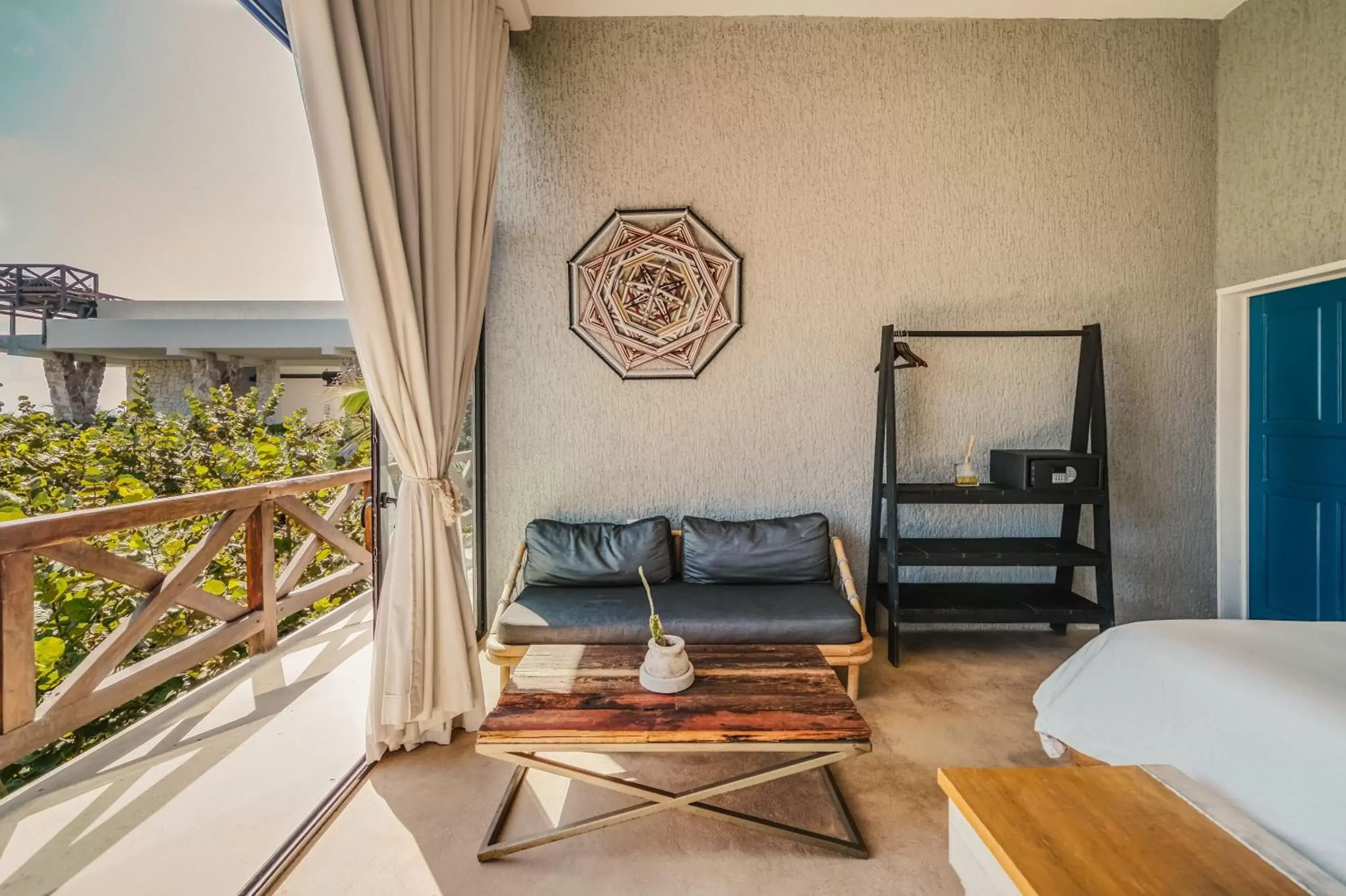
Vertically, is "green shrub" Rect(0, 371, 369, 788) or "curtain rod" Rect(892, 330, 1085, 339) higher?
"curtain rod" Rect(892, 330, 1085, 339)

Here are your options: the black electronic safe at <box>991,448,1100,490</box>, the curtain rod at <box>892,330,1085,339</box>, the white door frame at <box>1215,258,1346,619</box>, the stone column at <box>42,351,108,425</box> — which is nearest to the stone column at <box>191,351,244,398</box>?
the stone column at <box>42,351,108,425</box>

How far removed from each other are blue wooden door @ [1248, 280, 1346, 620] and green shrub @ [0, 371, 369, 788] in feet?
17.7

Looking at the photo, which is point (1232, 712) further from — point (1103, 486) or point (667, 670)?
point (1103, 486)

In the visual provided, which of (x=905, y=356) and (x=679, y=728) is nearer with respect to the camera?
(x=679, y=728)

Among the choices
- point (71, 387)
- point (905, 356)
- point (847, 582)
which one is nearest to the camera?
point (847, 582)

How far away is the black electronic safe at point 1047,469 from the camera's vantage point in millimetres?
2621

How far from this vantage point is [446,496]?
204 centimetres

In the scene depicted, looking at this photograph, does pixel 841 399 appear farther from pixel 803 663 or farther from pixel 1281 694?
pixel 1281 694

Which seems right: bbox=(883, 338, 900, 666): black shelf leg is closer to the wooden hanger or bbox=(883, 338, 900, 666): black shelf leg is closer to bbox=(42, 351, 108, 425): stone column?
the wooden hanger

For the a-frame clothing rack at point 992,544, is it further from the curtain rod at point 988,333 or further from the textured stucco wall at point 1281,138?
the textured stucco wall at point 1281,138

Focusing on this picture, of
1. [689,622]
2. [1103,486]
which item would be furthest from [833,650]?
[1103,486]

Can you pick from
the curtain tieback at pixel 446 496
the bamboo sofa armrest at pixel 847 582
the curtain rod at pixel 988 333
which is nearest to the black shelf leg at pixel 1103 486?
the curtain rod at pixel 988 333

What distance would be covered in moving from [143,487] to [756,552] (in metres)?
3.01

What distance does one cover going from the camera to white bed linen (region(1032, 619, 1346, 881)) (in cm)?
109
